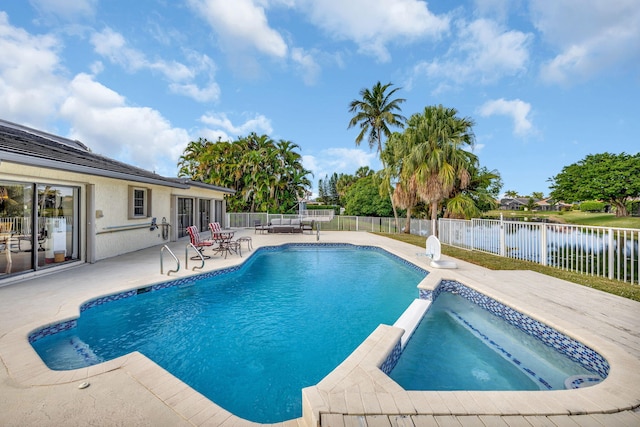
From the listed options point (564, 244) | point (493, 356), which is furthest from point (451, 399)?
point (564, 244)

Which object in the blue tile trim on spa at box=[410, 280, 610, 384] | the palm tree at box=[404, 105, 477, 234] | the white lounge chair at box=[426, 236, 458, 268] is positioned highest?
the palm tree at box=[404, 105, 477, 234]

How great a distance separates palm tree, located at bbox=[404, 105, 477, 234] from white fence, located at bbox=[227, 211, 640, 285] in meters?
1.91

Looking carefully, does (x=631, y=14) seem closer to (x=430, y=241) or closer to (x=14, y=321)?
(x=430, y=241)

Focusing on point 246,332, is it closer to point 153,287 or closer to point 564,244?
point 153,287

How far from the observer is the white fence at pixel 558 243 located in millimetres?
5996

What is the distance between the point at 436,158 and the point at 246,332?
40.5 ft

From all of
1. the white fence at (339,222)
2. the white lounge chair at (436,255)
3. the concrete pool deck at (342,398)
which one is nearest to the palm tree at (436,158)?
the white fence at (339,222)

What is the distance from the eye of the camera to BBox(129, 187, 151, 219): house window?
9.74 metres

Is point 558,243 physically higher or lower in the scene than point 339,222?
lower

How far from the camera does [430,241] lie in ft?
25.6

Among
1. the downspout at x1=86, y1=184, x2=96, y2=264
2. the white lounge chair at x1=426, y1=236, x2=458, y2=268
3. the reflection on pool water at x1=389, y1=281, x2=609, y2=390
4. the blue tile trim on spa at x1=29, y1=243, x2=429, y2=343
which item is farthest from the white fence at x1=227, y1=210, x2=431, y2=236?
the reflection on pool water at x1=389, y1=281, x2=609, y2=390

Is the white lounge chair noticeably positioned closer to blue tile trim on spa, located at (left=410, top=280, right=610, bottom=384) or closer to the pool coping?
blue tile trim on spa, located at (left=410, top=280, right=610, bottom=384)

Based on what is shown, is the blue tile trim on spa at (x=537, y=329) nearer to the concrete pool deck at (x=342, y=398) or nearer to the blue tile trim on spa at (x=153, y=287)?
the concrete pool deck at (x=342, y=398)

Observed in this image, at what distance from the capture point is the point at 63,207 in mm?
7105
